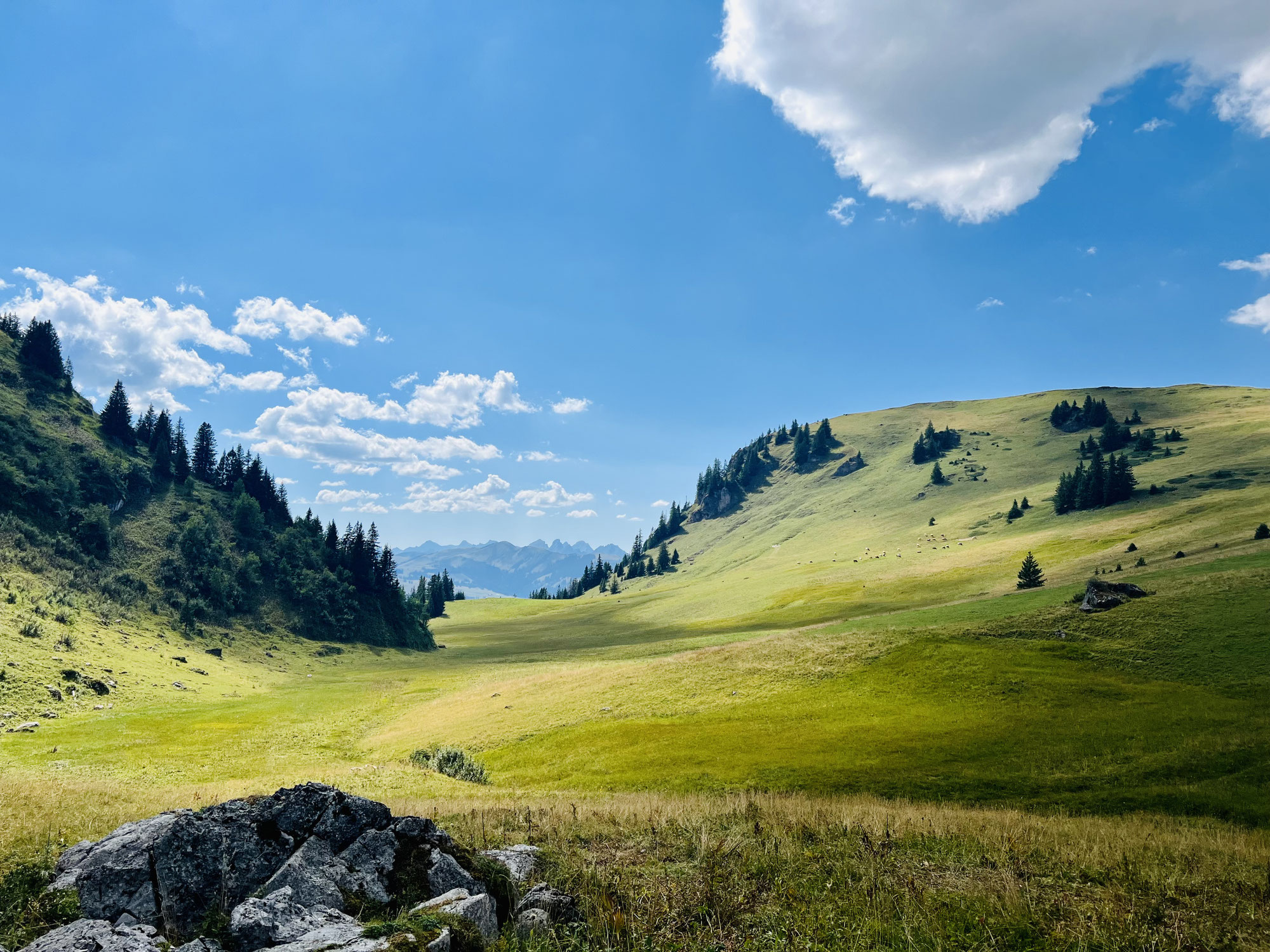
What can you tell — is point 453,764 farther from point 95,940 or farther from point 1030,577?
point 1030,577

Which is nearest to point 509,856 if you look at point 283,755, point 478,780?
point 478,780

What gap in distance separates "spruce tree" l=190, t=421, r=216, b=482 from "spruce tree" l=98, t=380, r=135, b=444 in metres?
13.5

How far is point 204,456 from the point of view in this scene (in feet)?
495

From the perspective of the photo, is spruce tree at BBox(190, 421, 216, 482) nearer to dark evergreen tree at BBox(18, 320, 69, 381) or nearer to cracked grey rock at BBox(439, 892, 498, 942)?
dark evergreen tree at BBox(18, 320, 69, 381)

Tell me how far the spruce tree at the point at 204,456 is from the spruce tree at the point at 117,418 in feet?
44.4

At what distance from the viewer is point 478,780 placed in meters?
35.6

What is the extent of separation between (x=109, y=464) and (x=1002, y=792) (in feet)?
501

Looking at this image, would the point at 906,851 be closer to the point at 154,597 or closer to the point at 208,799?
the point at 208,799

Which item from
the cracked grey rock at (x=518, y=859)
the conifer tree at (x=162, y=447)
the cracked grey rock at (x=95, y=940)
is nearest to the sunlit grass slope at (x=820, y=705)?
the cracked grey rock at (x=518, y=859)

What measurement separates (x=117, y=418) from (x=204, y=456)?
1864 centimetres

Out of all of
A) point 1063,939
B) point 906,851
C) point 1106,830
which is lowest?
point 1106,830

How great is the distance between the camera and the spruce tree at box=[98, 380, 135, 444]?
13562 cm

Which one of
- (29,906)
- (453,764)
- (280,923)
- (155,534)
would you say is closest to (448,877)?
(280,923)

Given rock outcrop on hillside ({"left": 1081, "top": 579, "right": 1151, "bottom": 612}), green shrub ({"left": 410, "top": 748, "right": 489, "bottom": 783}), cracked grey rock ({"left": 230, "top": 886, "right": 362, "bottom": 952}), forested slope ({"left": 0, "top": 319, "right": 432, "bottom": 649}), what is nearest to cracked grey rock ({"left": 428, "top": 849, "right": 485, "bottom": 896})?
cracked grey rock ({"left": 230, "top": 886, "right": 362, "bottom": 952})
